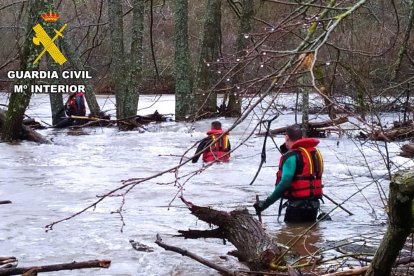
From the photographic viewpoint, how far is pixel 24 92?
64.9ft

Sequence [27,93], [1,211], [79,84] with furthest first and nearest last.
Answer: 1. [79,84]
2. [27,93]
3. [1,211]

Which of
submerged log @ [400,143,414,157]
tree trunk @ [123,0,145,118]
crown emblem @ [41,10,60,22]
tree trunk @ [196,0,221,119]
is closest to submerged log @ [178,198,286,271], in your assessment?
submerged log @ [400,143,414,157]

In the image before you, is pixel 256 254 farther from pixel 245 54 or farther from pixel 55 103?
pixel 55 103

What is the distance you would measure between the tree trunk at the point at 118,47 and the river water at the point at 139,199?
5.90 meters

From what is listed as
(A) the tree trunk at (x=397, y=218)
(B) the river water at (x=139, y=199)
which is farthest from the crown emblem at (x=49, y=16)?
(A) the tree trunk at (x=397, y=218)

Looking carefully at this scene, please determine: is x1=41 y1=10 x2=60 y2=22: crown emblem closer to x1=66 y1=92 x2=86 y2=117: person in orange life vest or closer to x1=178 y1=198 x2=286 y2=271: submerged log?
x1=66 y1=92 x2=86 y2=117: person in orange life vest

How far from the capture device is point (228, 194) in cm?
1304

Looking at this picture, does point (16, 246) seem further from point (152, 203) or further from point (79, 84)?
point (79, 84)

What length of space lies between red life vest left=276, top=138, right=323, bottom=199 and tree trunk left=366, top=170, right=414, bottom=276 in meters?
5.48

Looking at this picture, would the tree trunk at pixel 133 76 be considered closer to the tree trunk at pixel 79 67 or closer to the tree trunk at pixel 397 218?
the tree trunk at pixel 79 67

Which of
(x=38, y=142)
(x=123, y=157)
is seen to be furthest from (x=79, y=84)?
(x=123, y=157)

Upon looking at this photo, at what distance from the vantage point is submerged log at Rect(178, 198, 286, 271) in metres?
6.86

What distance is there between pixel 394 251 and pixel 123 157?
14651mm

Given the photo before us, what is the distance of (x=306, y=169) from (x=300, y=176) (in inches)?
4.8
